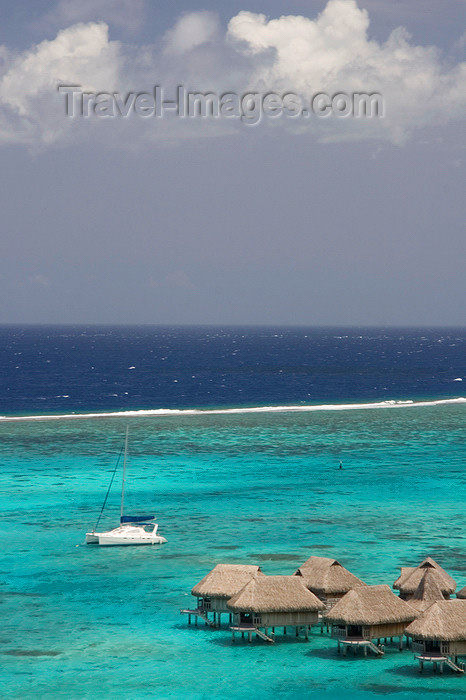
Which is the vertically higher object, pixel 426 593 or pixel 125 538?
pixel 426 593

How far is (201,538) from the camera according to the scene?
64938mm

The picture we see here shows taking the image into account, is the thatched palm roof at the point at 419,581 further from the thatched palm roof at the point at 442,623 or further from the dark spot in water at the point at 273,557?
the dark spot in water at the point at 273,557

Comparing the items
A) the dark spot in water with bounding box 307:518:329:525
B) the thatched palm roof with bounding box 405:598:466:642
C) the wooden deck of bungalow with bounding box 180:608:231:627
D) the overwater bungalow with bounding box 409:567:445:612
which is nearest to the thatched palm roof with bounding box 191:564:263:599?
the wooden deck of bungalow with bounding box 180:608:231:627

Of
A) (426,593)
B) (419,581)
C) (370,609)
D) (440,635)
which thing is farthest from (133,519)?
(440,635)

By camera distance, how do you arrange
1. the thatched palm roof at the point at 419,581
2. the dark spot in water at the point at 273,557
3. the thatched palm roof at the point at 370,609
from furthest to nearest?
the dark spot in water at the point at 273,557
the thatched palm roof at the point at 419,581
the thatched palm roof at the point at 370,609

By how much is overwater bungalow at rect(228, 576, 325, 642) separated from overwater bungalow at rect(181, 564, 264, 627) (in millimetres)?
1217

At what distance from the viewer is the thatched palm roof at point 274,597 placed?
44.8 metres

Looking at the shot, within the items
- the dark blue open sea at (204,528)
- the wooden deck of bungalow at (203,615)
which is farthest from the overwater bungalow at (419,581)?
the wooden deck of bungalow at (203,615)

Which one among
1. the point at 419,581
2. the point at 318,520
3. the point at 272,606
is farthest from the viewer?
the point at 318,520

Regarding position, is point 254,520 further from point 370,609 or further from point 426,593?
point 370,609

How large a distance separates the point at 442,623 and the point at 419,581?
6.42 meters

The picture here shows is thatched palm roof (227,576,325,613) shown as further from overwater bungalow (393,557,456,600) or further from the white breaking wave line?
the white breaking wave line

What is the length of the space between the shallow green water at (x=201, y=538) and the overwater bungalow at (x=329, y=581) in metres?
2.47

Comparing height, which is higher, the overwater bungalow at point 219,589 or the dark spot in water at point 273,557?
the overwater bungalow at point 219,589
